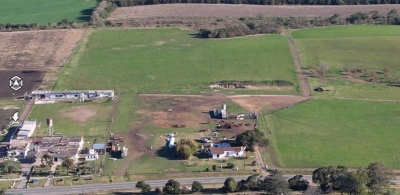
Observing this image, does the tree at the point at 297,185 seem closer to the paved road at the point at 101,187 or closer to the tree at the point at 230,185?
the paved road at the point at 101,187

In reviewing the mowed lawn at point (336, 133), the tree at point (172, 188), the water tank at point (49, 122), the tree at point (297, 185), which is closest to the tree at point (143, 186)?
the tree at point (172, 188)

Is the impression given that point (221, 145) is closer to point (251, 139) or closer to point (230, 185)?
point (251, 139)

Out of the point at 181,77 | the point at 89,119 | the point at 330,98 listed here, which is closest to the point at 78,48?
the point at 181,77

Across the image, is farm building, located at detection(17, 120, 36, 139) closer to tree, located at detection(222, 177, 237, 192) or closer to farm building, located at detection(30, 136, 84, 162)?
farm building, located at detection(30, 136, 84, 162)

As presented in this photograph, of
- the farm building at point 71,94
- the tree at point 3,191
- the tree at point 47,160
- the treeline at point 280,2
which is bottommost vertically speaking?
the tree at point 3,191

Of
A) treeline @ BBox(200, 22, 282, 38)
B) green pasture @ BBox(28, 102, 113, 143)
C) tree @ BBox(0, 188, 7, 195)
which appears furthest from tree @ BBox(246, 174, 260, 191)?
treeline @ BBox(200, 22, 282, 38)

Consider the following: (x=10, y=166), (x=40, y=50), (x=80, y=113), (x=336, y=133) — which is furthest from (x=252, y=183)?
(x=40, y=50)
